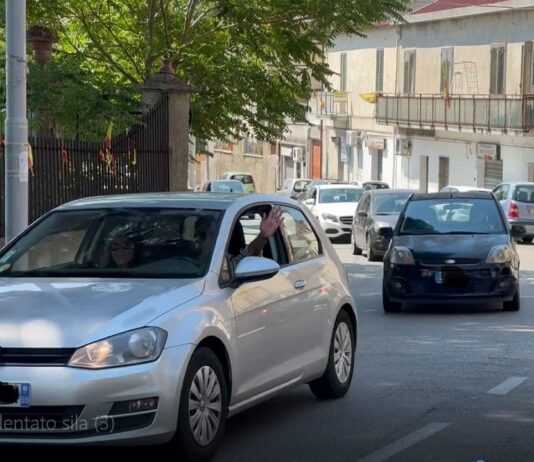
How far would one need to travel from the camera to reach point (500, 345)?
44.6ft

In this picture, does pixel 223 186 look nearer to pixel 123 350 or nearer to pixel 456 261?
pixel 456 261

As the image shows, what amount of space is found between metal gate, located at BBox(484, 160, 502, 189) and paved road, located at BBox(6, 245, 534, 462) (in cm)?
3623

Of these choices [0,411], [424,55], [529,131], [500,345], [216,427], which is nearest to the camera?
[0,411]

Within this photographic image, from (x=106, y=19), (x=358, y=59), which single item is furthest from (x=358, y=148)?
(x=106, y=19)

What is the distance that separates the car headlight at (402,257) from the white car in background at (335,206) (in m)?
18.9

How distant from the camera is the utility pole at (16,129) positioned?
12.6 meters

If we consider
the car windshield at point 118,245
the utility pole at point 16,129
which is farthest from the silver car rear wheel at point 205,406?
the utility pole at point 16,129

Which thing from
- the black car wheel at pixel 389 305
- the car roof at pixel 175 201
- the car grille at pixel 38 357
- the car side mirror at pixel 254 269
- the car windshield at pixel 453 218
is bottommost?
the black car wheel at pixel 389 305

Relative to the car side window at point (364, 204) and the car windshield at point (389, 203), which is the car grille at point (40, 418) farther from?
the car side window at point (364, 204)

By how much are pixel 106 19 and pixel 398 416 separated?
51.8ft

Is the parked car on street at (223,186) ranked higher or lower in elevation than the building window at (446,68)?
lower

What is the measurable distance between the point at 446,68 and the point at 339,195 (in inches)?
677

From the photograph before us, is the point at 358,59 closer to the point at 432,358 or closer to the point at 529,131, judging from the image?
the point at 529,131

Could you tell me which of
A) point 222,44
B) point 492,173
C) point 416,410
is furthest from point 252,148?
point 416,410
